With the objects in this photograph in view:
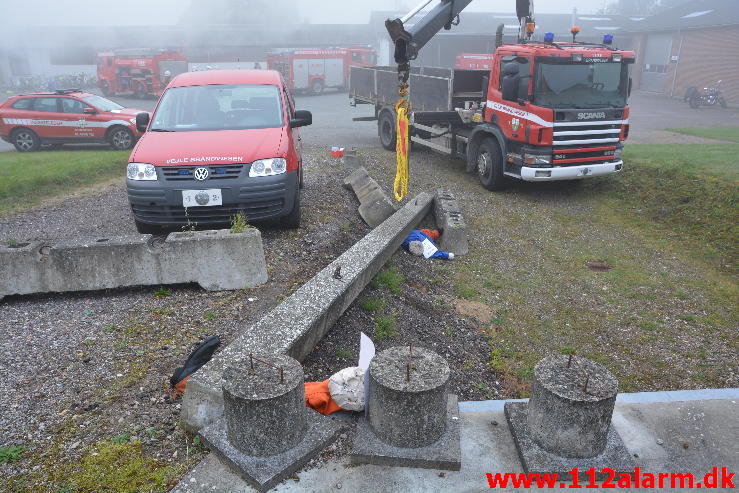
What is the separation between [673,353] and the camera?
17.7 ft

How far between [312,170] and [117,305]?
7.11 m

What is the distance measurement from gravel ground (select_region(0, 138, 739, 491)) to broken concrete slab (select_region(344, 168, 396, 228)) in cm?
28

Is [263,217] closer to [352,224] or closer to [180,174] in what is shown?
[180,174]

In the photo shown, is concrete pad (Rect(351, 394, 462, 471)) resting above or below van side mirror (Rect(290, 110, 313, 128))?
below

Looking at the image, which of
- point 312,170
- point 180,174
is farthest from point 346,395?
point 312,170

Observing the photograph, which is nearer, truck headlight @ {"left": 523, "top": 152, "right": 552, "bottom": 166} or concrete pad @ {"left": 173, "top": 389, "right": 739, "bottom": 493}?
concrete pad @ {"left": 173, "top": 389, "right": 739, "bottom": 493}

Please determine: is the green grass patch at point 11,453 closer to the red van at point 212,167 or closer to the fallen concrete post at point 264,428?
the fallen concrete post at point 264,428

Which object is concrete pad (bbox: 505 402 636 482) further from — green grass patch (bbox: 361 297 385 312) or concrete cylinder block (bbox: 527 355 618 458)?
green grass patch (bbox: 361 297 385 312)

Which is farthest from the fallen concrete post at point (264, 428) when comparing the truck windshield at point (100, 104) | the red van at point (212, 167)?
the truck windshield at point (100, 104)

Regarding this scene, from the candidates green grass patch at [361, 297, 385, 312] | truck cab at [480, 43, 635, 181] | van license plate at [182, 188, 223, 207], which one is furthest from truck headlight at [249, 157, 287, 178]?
truck cab at [480, 43, 635, 181]

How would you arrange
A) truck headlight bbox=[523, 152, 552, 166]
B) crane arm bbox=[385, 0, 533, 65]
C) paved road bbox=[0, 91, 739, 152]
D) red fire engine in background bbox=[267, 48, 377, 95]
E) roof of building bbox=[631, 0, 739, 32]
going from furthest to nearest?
red fire engine in background bbox=[267, 48, 377, 95] < roof of building bbox=[631, 0, 739, 32] < paved road bbox=[0, 91, 739, 152] < truck headlight bbox=[523, 152, 552, 166] < crane arm bbox=[385, 0, 533, 65]

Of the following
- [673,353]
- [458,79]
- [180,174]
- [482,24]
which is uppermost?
[482,24]

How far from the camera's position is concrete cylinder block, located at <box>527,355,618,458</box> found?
10.4ft

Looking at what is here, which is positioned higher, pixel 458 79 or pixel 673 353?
pixel 458 79
